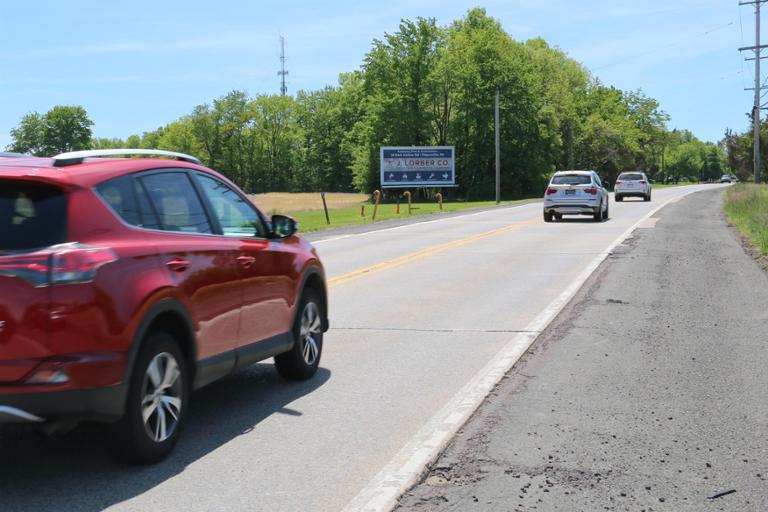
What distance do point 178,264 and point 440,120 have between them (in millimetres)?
84136

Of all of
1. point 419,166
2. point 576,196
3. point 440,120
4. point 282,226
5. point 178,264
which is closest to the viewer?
point 178,264

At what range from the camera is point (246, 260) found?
6.05 metres

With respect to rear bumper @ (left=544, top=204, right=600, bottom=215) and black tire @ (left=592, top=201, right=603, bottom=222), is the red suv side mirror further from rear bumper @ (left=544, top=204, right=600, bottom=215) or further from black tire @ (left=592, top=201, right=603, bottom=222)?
black tire @ (left=592, top=201, right=603, bottom=222)

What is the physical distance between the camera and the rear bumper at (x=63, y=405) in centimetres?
432

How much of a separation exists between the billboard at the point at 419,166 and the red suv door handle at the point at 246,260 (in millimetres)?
58235

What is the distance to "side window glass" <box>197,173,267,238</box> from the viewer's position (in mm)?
6090

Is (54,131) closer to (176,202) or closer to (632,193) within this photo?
(632,193)

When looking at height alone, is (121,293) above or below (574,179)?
below

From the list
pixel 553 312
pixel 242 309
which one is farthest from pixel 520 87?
pixel 242 309

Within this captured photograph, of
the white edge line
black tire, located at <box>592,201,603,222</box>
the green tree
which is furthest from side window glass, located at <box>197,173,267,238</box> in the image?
the green tree

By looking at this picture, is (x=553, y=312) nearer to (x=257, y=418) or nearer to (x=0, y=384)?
(x=257, y=418)

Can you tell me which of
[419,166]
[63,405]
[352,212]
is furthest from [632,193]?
[63,405]

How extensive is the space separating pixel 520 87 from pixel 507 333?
75179 mm

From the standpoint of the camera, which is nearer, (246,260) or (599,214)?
(246,260)
